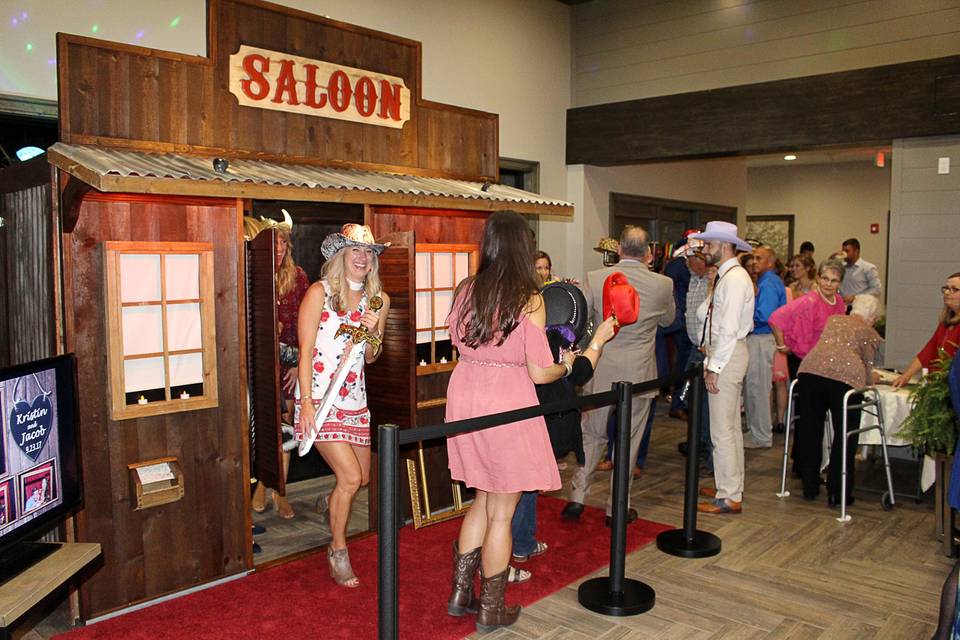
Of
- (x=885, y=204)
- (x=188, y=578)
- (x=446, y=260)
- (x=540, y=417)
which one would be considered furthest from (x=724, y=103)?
(x=885, y=204)

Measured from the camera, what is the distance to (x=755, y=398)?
6438mm

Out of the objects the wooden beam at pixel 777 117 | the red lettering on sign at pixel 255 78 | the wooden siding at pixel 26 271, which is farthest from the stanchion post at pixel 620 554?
the wooden beam at pixel 777 117

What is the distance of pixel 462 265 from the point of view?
482cm

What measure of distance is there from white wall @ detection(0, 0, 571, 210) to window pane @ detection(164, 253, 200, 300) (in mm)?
1979

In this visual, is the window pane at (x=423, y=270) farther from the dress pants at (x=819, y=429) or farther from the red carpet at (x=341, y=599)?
the dress pants at (x=819, y=429)

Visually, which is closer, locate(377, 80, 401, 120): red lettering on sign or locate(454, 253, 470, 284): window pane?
locate(377, 80, 401, 120): red lettering on sign

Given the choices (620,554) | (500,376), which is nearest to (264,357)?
(500,376)

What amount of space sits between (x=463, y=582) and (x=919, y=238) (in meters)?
5.15

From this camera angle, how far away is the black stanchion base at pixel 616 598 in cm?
339

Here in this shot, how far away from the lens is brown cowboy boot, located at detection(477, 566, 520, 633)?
10.3ft

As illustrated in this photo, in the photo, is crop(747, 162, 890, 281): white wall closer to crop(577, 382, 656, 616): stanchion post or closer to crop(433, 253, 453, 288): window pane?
crop(433, 253, 453, 288): window pane

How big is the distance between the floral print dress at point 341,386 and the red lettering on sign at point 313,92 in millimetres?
1119

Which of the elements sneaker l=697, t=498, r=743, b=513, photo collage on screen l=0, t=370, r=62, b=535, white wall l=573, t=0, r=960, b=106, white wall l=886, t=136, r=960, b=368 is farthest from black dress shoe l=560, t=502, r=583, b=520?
white wall l=573, t=0, r=960, b=106

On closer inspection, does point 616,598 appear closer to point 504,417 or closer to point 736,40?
point 504,417
